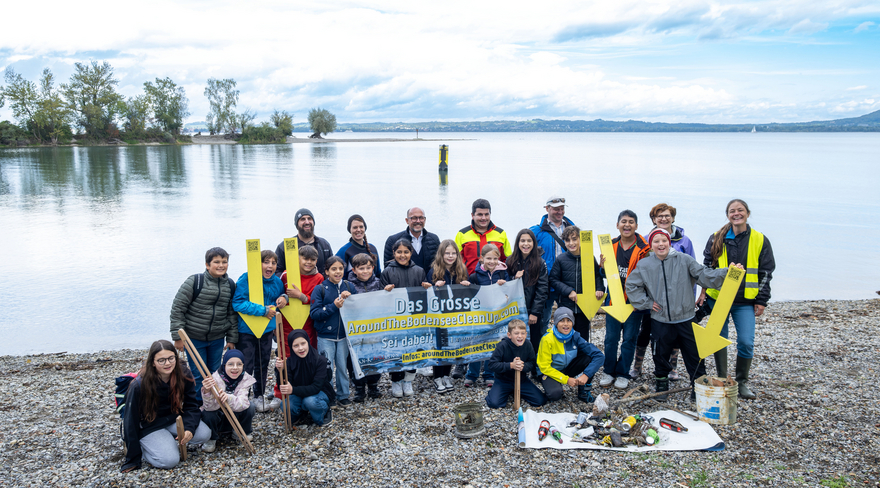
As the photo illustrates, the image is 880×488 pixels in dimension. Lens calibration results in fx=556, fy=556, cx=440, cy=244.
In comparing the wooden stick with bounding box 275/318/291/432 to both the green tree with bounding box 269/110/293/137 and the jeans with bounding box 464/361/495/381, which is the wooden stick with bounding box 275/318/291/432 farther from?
the green tree with bounding box 269/110/293/137

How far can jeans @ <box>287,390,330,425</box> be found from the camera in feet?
18.6

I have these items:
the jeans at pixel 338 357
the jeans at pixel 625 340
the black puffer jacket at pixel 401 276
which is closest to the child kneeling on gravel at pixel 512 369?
the jeans at pixel 625 340

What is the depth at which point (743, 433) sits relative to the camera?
215 inches

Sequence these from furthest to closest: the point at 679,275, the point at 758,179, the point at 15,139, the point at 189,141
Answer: the point at 189,141
the point at 15,139
the point at 758,179
the point at 679,275

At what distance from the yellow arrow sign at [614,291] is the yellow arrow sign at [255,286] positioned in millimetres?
3930

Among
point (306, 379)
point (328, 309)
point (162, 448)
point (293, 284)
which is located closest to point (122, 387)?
point (162, 448)

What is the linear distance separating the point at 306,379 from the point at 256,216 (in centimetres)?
2066

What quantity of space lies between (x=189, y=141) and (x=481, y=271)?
103m

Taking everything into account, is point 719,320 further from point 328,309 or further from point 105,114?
point 105,114

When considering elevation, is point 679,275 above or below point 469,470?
above

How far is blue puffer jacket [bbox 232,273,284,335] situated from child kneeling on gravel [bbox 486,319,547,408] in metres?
2.49

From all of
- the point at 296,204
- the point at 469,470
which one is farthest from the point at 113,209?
the point at 469,470

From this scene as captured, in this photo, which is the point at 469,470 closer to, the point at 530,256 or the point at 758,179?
the point at 530,256

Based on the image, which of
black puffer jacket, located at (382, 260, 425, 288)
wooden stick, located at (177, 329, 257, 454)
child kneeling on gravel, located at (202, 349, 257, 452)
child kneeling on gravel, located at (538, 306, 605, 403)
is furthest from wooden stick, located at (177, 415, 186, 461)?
child kneeling on gravel, located at (538, 306, 605, 403)
